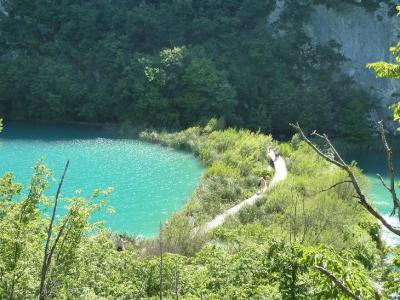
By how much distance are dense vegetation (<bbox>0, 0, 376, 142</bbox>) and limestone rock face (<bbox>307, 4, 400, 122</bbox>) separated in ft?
1.91

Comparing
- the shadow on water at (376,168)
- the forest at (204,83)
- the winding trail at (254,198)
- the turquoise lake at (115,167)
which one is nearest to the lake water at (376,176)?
the shadow on water at (376,168)

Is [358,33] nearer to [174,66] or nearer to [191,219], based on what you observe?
[174,66]

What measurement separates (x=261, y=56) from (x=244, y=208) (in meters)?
15.7

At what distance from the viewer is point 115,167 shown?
21.4m

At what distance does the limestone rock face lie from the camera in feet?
101

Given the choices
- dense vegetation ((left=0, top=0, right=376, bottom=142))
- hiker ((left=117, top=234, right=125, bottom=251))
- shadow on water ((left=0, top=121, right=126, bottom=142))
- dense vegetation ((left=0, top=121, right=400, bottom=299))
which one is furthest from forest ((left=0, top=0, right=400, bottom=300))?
hiker ((left=117, top=234, right=125, bottom=251))

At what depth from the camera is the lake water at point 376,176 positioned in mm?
18219

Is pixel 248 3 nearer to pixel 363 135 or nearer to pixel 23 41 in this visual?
pixel 363 135

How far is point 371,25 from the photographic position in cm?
3106

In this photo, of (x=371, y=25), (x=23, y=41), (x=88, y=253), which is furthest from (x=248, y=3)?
(x=88, y=253)

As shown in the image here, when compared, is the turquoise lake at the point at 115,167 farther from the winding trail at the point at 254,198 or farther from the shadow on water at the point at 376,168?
the shadow on water at the point at 376,168

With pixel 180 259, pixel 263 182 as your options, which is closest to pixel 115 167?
pixel 263 182

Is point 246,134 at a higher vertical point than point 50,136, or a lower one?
higher

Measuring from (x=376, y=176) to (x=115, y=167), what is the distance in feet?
36.8
